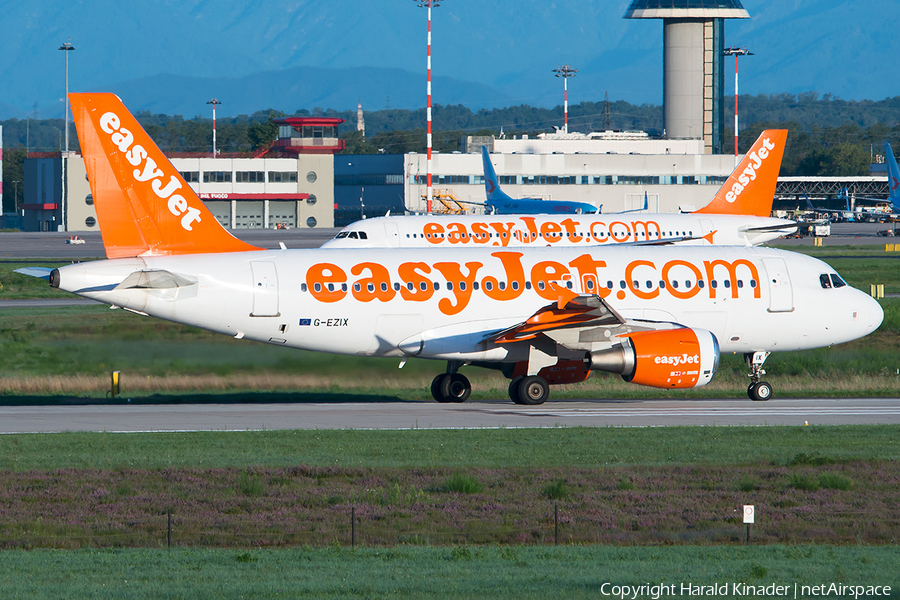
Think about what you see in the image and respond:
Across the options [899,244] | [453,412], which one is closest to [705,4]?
[899,244]

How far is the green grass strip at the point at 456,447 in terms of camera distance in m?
23.2

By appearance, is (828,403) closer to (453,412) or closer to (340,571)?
(453,412)

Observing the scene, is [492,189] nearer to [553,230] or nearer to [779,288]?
[553,230]

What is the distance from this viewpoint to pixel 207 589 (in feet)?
46.0

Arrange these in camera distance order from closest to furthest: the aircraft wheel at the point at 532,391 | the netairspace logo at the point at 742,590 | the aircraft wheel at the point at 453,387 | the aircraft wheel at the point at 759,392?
the netairspace logo at the point at 742,590, the aircraft wheel at the point at 532,391, the aircraft wheel at the point at 453,387, the aircraft wheel at the point at 759,392

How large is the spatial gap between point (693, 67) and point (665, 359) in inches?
6023

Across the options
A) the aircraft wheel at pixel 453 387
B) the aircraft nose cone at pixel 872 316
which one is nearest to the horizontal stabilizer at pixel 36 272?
the aircraft wheel at pixel 453 387

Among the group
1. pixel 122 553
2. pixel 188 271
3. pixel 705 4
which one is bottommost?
pixel 122 553

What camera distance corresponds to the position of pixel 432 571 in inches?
595

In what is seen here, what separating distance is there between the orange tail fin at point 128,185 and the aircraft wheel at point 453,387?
26.9 ft

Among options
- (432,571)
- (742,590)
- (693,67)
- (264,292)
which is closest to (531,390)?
(264,292)

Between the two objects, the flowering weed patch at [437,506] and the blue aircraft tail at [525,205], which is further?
the blue aircraft tail at [525,205]

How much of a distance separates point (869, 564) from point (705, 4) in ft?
562

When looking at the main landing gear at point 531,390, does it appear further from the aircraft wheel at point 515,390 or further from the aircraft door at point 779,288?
the aircraft door at point 779,288
